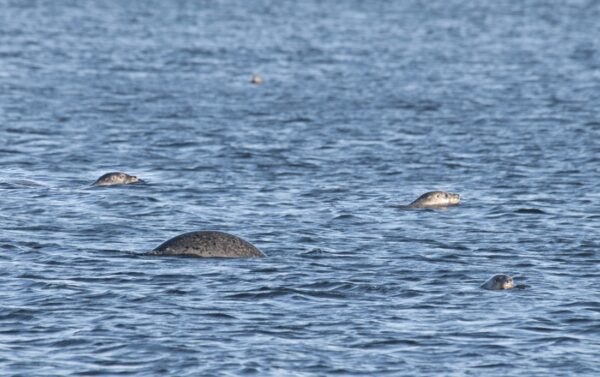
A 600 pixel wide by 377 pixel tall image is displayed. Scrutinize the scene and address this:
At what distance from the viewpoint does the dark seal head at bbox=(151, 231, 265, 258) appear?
28.1 m

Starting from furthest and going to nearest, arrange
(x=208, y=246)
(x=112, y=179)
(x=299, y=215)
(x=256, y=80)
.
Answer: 1. (x=256, y=80)
2. (x=112, y=179)
3. (x=299, y=215)
4. (x=208, y=246)

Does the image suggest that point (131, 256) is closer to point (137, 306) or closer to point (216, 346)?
point (137, 306)

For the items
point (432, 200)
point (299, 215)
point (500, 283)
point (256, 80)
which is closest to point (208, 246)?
point (299, 215)

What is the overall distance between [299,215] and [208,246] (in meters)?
5.49

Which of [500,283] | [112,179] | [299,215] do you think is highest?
[500,283]

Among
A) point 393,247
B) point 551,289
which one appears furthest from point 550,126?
point 551,289

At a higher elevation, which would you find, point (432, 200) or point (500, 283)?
point (500, 283)

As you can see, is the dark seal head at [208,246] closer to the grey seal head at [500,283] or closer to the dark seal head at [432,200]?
the grey seal head at [500,283]

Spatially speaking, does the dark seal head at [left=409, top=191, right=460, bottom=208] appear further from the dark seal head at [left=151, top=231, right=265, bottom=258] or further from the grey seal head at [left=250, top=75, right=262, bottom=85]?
the grey seal head at [left=250, top=75, right=262, bottom=85]

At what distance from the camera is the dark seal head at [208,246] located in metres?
28.1

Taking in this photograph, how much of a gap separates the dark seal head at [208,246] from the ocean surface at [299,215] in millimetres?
422

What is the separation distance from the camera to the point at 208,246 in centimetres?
2814

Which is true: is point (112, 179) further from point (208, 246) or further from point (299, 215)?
point (208, 246)

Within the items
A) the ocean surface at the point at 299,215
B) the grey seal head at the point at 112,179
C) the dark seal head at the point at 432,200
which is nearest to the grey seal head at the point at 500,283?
the ocean surface at the point at 299,215
